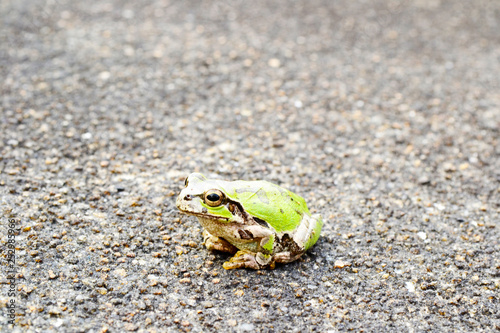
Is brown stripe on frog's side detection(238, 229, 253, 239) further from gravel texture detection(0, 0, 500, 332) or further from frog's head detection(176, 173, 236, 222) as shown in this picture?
gravel texture detection(0, 0, 500, 332)

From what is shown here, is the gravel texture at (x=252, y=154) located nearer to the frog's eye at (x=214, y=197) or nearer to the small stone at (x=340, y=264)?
the small stone at (x=340, y=264)

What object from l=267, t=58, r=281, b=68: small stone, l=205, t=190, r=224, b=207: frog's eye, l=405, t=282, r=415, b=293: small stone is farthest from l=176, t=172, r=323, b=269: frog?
l=267, t=58, r=281, b=68: small stone

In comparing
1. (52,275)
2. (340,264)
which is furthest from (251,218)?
(52,275)

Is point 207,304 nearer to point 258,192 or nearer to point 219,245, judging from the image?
point 219,245

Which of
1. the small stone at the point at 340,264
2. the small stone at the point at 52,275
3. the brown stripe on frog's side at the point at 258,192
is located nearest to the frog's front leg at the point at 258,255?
the brown stripe on frog's side at the point at 258,192

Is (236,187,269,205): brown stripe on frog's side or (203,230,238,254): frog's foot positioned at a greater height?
(236,187,269,205): brown stripe on frog's side

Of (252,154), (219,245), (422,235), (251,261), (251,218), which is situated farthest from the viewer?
(252,154)

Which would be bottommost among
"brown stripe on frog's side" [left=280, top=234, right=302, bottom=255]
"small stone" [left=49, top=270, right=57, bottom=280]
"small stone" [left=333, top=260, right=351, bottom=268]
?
"small stone" [left=49, top=270, right=57, bottom=280]
